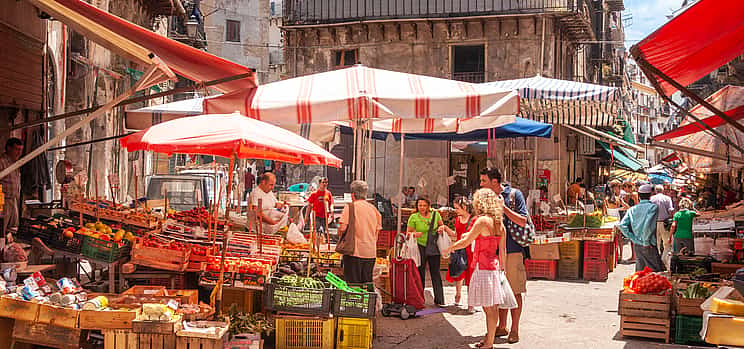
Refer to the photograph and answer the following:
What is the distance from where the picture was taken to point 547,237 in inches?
546

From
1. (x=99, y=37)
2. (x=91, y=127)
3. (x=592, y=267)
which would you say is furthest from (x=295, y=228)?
(x=91, y=127)

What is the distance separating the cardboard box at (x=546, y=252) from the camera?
14.1 metres

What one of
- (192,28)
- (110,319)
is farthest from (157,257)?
(192,28)

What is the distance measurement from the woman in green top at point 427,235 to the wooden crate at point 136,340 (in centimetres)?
483

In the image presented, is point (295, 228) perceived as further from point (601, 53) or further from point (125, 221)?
point (601, 53)

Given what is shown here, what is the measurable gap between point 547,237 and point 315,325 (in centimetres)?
721

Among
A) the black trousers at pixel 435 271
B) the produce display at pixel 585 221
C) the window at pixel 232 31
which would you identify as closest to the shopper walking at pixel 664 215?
the produce display at pixel 585 221

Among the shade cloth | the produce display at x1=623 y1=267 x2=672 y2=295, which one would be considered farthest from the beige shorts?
the shade cloth

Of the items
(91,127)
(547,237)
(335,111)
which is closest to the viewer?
(335,111)

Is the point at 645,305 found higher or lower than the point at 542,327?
higher

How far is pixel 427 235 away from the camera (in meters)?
10.8

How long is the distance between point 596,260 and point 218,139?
9080mm

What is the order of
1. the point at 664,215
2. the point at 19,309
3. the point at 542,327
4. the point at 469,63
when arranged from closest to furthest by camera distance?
the point at 19,309
the point at 542,327
the point at 664,215
the point at 469,63

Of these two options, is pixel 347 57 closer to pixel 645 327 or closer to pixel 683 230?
pixel 683 230
